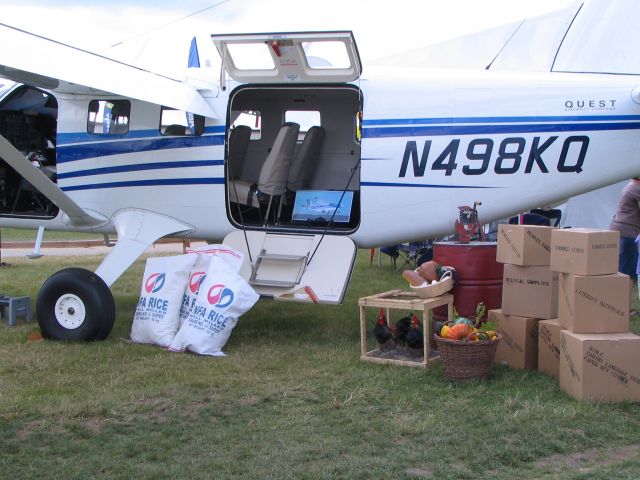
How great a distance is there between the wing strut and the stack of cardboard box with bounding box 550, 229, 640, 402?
440 centimetres

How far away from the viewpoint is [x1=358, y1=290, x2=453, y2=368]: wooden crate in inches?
224

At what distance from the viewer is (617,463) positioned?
380 centimetres

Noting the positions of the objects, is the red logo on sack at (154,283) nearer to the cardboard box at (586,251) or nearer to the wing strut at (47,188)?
the wing strut at (47,188)

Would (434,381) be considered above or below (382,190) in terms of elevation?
below

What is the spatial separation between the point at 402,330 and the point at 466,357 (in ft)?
3.27

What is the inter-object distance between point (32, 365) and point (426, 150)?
372 centimetres

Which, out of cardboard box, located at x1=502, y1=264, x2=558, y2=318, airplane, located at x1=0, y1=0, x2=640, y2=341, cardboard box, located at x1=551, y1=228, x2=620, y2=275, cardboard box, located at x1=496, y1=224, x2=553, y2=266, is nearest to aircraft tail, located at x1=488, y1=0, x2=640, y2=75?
airplane, located at x1=0, y1=0, x2=640, y2=341

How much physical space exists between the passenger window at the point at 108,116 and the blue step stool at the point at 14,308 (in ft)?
6.17

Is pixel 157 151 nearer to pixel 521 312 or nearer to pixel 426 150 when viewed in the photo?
pixel 426 150

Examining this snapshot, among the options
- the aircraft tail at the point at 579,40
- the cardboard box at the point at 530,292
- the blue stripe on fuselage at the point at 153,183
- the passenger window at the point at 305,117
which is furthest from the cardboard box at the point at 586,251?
the aircraft tail at the point at 579,40

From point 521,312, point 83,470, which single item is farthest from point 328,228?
point 83,470

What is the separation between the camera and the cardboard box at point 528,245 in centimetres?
Result: 562

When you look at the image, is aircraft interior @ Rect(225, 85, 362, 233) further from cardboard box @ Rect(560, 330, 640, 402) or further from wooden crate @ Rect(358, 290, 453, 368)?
cardboard box @ Rect(560, 330, 640, 402)

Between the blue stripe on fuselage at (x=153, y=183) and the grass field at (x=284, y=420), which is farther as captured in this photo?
the blue stripe on fuselage at (x=153, y=183)
